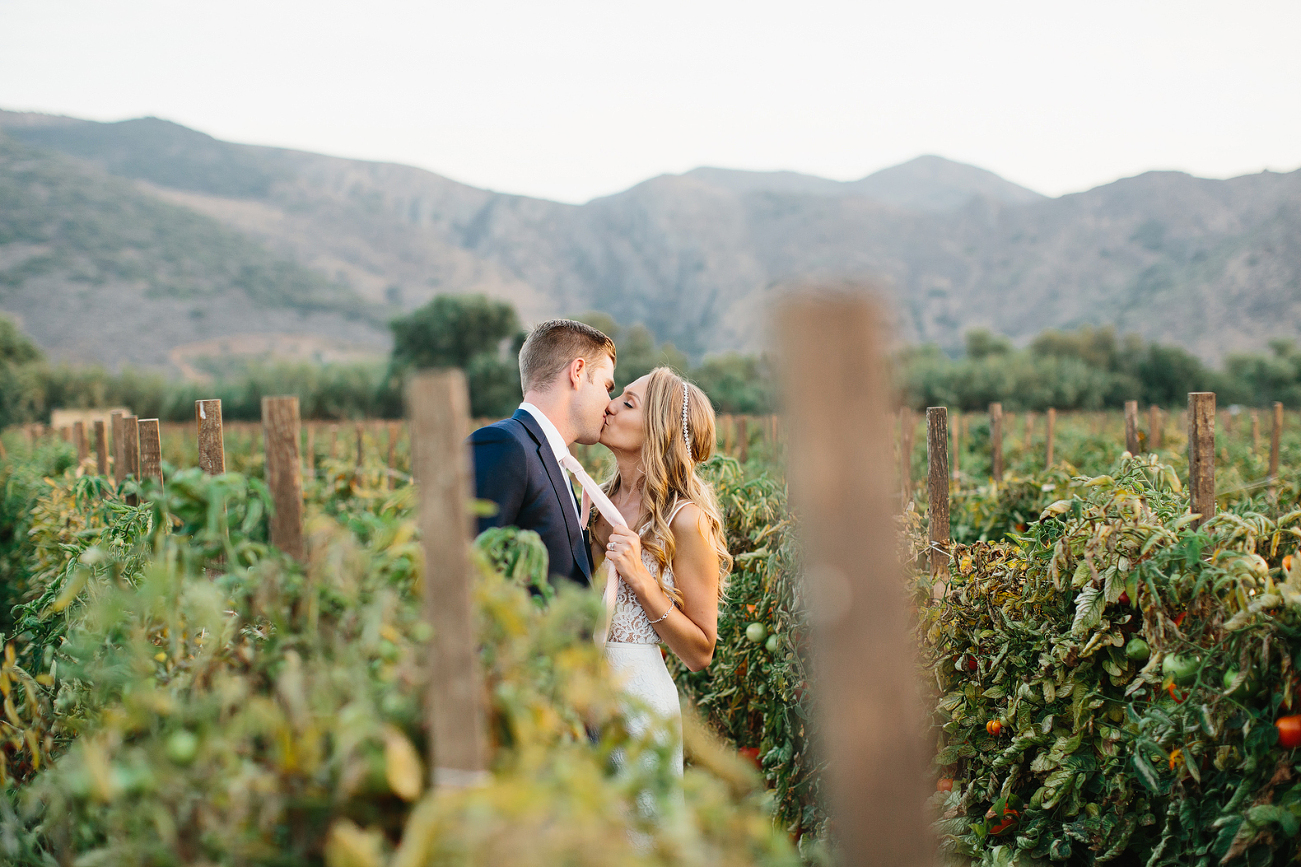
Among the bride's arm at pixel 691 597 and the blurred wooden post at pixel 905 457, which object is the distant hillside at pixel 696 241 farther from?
the bride's arm at pixel 691 597

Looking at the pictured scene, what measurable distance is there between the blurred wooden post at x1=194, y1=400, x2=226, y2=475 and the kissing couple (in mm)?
697

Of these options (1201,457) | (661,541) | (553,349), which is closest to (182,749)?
(661,541)

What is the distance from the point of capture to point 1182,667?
1.95 metres

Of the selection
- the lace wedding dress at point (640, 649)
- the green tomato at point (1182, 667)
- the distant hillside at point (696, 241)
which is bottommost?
the lace wedding dress at point (640, 649)

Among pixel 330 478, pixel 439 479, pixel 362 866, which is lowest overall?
pixel 330 478

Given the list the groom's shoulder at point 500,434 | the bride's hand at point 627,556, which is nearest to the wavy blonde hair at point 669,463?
the bride's hand at point 627,556

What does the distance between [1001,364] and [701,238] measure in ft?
279

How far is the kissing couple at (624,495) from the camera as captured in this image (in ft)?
7.78

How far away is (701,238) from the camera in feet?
411

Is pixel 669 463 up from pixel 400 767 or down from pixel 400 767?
up

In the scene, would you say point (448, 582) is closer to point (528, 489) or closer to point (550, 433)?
point (528, 489)

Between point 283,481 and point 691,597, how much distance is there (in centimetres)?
164

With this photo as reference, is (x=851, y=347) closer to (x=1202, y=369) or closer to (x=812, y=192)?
(x=1202, y=369)

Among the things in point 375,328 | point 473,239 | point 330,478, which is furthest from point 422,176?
point 330,478
